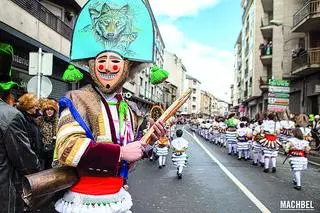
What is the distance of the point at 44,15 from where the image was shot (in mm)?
17734

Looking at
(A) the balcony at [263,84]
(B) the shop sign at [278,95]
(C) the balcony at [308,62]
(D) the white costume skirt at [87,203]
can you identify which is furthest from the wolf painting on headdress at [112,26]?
(A) the balcony at [263,84]

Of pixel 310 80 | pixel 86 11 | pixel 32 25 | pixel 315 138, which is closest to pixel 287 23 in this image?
pixel 310 80

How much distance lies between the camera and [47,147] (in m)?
6.82

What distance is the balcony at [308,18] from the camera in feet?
84.9

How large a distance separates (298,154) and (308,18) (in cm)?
1806

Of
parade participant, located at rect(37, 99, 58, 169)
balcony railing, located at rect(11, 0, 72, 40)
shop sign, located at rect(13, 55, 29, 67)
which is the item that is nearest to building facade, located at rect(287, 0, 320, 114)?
balcony railing, located at rect(11, 0, 72, 40)

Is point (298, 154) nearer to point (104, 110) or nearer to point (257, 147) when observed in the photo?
point (257, 147)

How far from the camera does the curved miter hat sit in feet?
10.0

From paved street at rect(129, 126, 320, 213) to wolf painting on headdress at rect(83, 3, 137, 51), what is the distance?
16.1 feet

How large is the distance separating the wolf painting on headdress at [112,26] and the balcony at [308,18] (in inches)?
975

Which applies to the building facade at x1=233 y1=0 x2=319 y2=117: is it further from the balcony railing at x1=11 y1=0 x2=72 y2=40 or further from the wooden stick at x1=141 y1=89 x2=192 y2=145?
the wooden stick at x1=141 y1=89 x2=192 y2=145

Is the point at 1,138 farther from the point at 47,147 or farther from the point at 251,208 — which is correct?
the point at 251,208

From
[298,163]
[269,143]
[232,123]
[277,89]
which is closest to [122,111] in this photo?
[298,163]

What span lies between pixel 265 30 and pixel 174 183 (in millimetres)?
35690
